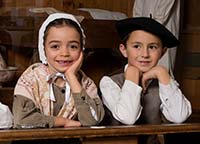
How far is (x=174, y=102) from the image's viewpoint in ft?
4.16

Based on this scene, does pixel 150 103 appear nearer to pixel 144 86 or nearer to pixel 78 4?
pixel 144 86

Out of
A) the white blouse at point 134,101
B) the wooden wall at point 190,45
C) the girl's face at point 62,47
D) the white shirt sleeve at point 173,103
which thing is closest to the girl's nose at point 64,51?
the girl's face at point 62,47

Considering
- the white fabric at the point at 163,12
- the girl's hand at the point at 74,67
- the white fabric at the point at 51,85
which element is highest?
the white fabric at the point at 163,12

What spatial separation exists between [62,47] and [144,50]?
0.70 feet

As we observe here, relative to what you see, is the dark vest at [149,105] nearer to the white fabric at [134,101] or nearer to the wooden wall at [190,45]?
the white fabric at [134,101]

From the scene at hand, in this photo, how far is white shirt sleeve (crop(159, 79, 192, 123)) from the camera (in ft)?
4.10

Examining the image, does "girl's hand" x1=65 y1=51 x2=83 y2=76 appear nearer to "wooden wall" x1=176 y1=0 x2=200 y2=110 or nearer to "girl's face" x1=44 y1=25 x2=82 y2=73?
"girl's face" x1=44 y1=25 x2=82 y2=73

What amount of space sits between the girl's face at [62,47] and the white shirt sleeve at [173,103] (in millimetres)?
227

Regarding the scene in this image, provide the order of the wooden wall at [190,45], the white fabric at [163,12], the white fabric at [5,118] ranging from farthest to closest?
the wooden wall at [190,45] < the white fabric at [163,12] < the white fabric at [5,118]

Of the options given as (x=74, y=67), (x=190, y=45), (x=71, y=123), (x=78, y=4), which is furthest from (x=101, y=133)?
(x=190, y=45)

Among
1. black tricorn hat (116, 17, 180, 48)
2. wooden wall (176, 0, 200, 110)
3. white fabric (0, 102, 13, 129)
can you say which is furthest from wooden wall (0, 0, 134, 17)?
white fabric (0, 102, 13, 129)

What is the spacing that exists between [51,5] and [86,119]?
1.53 m

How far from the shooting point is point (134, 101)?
123 centimetres

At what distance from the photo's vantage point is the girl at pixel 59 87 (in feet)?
3.94
